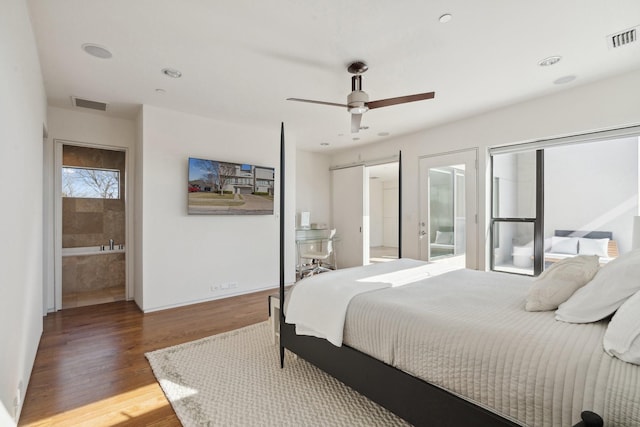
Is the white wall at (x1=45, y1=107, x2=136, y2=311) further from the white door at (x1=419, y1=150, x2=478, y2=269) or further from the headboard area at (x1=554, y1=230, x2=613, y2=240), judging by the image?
the headboard area at (x1=554, y1=230, x2=613, y2=240)

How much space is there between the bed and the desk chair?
11.1ft

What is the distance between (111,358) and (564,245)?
16.4 ft

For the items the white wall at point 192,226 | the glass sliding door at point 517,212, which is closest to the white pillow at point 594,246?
the glass sliding door at point 517,212

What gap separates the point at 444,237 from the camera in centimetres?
469

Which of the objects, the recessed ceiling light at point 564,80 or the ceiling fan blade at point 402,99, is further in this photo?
the recessed ceiling light at point 564,80

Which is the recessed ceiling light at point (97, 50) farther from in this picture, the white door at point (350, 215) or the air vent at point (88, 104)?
the white door at point (350, 215)

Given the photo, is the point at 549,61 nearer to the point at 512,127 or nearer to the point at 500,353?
the point at 512,127

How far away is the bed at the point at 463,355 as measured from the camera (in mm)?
1062

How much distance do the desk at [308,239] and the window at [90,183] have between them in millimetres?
3364

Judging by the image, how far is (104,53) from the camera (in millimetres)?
2586

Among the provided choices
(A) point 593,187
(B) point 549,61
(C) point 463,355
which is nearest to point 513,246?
(A) point 593,187

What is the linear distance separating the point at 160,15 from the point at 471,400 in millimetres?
2908

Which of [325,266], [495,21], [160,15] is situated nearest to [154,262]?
[160,15]

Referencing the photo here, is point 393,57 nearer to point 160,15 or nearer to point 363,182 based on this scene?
point 160,15
